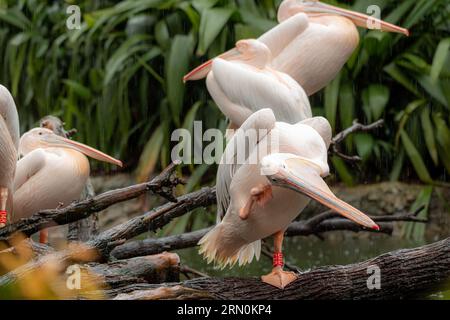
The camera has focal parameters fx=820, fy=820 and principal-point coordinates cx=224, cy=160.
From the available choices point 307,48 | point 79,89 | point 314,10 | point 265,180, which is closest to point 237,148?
point 265,180

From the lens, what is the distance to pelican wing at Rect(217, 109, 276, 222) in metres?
2.49

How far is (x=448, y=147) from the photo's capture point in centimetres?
536

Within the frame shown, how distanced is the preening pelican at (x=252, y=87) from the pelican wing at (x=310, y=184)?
2.99ft

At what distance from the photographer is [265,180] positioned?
245cm

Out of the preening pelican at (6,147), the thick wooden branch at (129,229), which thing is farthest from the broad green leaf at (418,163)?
the preening pelican at (6,147)

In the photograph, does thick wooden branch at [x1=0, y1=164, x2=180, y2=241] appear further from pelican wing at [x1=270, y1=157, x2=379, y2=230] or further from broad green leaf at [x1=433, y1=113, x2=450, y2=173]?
broad green leaf at [x1=433, y1=113, x2=450, y2=173]

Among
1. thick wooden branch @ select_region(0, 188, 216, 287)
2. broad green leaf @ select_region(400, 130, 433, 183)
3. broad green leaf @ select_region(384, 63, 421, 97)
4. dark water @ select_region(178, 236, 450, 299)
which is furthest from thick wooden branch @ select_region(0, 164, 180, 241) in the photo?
broad green leaf @ select_region(384, 63, 421, 97)

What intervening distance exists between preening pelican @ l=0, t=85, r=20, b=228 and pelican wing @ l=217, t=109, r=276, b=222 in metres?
0.70

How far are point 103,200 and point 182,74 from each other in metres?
3.55

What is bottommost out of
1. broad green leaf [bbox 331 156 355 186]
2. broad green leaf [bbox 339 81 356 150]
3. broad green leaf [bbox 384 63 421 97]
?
broad green leaf [bbox 331 156 355 186]

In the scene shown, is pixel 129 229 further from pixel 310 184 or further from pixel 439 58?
pixel 439 58

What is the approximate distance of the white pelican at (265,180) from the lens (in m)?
2.34

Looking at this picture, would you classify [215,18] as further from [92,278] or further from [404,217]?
[92,278]

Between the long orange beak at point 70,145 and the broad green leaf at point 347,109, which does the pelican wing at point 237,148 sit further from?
the broad green leaf at point 347,109
